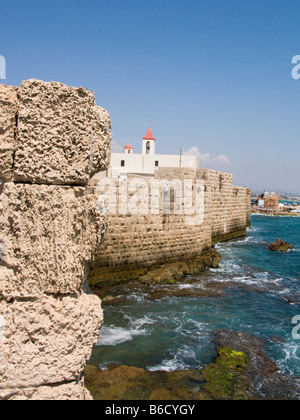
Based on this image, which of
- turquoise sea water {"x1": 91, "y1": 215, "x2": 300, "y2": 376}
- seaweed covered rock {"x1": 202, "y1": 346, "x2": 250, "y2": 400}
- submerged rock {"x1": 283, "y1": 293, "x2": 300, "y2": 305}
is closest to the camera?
seaweed covered rock {"x1": 202, "y1": 346, "x2": 250, "y2": 400}

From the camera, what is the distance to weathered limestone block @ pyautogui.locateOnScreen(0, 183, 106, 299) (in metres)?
1.89

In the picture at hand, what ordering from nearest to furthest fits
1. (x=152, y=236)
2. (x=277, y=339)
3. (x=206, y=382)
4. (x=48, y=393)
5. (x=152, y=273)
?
(x=48, y=393)
(x=206, y=382)
(x=277, y=339)
(x=152, y=273)
(x=152, y=236)

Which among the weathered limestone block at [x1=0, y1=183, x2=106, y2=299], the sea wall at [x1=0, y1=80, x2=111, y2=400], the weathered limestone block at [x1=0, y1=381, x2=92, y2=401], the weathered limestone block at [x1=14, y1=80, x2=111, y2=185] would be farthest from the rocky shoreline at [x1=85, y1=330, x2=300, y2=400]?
the weathered limestone block at [x1=14, y1=80, x2=111, y2=185]

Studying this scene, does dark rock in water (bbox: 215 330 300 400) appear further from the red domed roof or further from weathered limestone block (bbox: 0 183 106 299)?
the red domed roof

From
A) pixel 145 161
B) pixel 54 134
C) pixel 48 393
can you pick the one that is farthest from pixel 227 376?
pixel 145 161

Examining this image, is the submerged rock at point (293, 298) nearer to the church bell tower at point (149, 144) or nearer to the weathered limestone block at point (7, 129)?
the weathered limestone block at point (7, 129)

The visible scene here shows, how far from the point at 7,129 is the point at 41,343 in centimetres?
117

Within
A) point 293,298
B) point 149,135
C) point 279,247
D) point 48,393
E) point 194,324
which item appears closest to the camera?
point 48,393

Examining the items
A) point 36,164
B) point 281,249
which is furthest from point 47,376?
point 281,249

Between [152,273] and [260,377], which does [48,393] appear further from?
[152,273]

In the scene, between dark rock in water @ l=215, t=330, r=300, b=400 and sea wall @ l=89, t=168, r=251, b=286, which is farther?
sea wall @ l=89, t=168, r=251, b=286

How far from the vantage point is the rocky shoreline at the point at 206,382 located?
481cm

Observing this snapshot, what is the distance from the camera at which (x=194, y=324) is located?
7.71 meters
